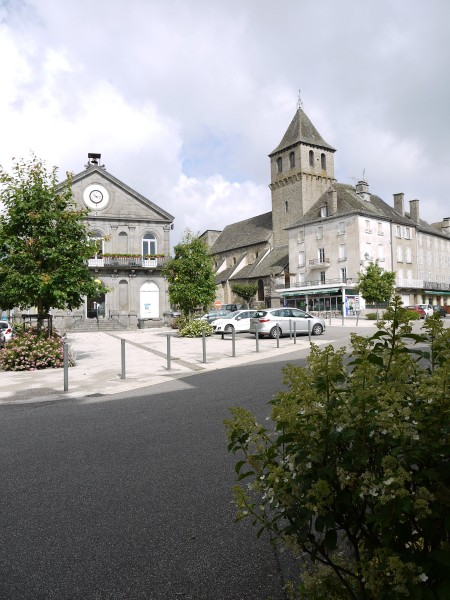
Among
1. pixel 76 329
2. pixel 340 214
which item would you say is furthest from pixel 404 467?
pixel 340 214

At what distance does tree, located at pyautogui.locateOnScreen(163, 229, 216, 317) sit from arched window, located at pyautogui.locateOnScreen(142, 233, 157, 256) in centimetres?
1819

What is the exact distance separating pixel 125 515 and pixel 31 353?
35.4 feet

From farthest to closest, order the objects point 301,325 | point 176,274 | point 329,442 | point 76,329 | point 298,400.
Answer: point 76,329, point 176,274, point 301,325, point 298,400, point 329,442

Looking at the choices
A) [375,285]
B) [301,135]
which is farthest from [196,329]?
[301,135]

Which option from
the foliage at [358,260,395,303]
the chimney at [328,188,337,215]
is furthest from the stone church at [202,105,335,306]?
the foliage at [358,260,395,303]

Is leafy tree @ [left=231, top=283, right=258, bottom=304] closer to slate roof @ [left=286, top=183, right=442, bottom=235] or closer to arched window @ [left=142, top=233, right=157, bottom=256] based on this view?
slate roof @ [left=286, top=183, right=442, bottom=235]

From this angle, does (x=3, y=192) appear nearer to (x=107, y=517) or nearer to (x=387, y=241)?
(x=107, y=517)

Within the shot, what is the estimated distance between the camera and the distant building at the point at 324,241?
54.5 m

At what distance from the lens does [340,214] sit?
55188 millimetres

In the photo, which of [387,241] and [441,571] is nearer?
[441,571]

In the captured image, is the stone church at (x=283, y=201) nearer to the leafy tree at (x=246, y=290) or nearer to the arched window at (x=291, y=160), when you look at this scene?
the arched window at (x=291, y=160)

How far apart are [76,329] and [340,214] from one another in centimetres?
3225

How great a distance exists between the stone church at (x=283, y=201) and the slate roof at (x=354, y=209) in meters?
2.99

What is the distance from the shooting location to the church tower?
6412 centimetres
